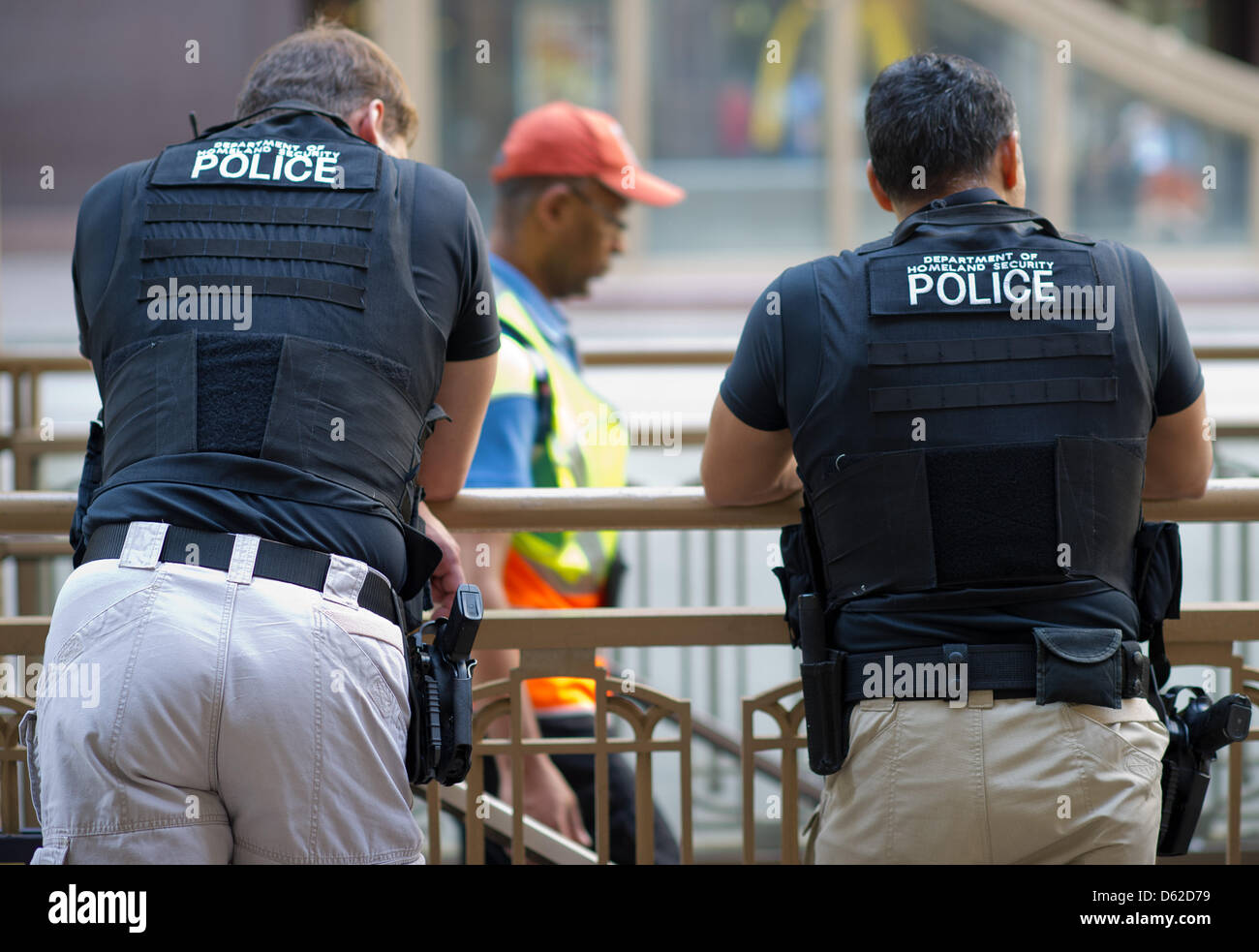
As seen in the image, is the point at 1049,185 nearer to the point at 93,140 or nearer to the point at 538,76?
the point at 538,76

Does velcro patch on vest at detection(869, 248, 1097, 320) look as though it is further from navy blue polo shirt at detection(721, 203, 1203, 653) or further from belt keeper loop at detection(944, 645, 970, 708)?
belt keeper loop at detection(944, 645, 970, 708)

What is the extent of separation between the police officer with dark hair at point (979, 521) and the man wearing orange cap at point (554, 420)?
1037 millimetres

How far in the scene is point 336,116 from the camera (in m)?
2.07

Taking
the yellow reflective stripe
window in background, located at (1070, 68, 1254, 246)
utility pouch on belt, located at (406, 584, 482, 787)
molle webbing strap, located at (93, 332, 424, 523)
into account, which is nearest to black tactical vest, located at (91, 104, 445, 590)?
molle webbing strap, located at (93, 332, 424, 523)

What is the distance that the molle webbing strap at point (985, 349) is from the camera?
6.44ft

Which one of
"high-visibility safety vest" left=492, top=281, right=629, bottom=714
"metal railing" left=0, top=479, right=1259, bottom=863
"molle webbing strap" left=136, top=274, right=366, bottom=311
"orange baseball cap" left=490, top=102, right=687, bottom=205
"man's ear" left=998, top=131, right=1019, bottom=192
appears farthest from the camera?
"orange baseball cap" left=490, top=102, right=687, bottom=205

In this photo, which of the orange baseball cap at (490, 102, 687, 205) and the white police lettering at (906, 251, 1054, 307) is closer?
the white police lettering at (906, 251, 1054, 307)

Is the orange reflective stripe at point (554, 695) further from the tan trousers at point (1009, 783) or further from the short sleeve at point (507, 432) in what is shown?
the tan trousers at point (1009, 783)

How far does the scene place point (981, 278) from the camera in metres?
1.99

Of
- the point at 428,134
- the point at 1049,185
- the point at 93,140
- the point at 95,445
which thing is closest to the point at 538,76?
the point at 428,134

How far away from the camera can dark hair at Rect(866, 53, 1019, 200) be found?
210 centimetres

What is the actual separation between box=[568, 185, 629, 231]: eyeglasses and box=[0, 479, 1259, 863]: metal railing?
1.44 meters

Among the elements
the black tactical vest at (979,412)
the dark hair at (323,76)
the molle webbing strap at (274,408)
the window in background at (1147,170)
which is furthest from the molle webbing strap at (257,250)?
the window in background at (1147,170)

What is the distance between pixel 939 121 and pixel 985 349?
387 millimetres
